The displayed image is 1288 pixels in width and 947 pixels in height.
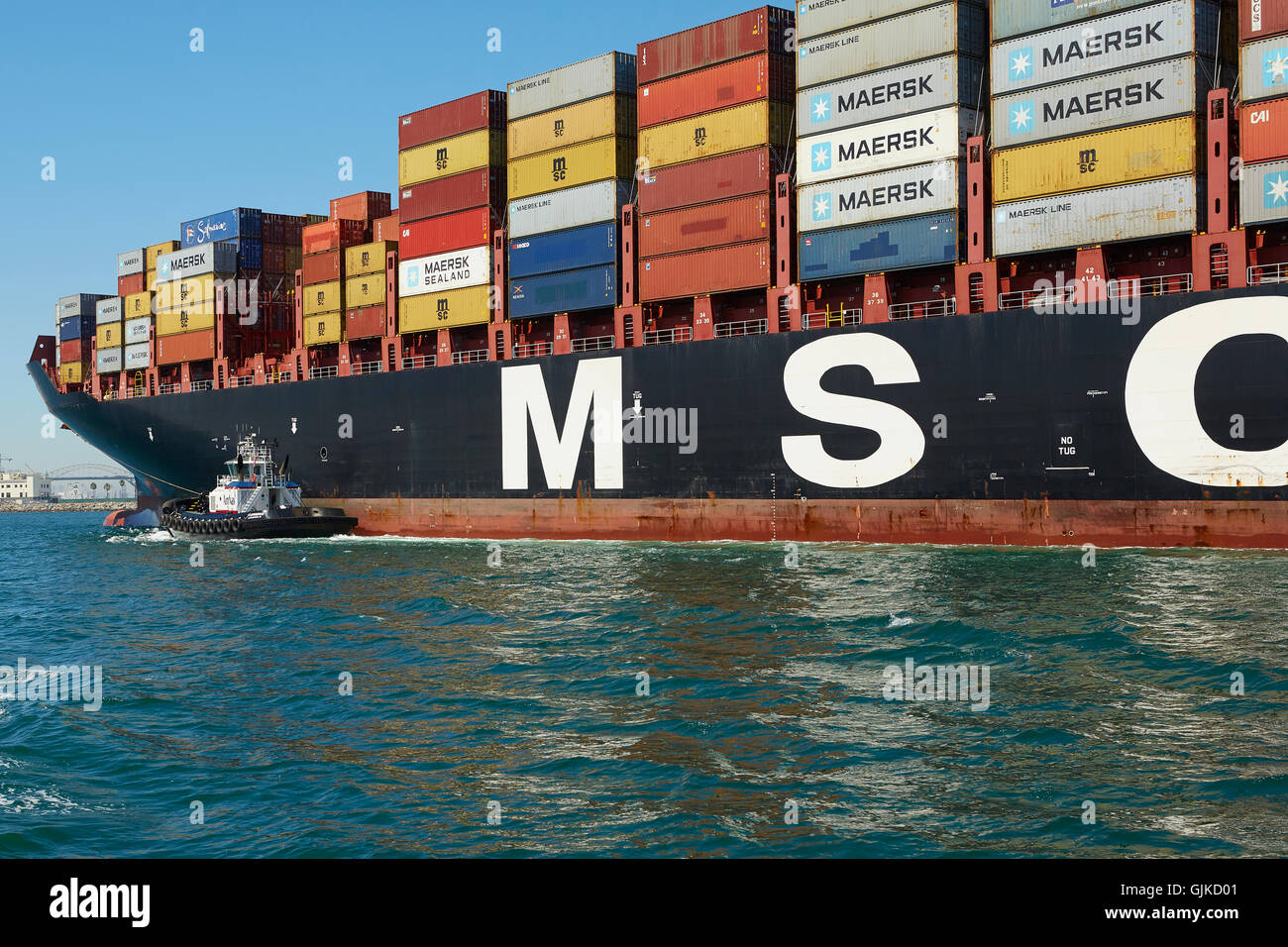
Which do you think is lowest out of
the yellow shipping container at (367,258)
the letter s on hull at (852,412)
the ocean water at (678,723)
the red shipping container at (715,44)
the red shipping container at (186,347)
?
the ocean water at (678,723)

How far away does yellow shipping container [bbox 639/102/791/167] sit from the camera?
3662cm

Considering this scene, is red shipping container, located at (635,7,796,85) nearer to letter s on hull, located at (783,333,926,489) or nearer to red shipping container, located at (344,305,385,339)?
letter s on hull, located at (783,333,926,489)

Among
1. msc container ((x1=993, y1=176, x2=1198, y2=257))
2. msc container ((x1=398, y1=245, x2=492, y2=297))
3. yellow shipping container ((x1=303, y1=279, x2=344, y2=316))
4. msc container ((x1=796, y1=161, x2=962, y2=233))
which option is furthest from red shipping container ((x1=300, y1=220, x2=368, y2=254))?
msc container ((x1=993, y1=176, x2=1198, y2=257))

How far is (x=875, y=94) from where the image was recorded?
34.1 meters

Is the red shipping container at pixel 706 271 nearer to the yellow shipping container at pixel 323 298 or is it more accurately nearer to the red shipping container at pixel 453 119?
the red shipping container at pixel 453 119

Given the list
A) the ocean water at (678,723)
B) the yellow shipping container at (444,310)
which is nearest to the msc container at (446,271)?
the yellow shipping container at (444,310)

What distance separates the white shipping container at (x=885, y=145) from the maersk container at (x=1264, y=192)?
8.28 m

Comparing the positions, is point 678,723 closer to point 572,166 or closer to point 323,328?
point 572,166

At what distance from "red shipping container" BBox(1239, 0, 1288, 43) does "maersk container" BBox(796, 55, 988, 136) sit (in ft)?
24.7

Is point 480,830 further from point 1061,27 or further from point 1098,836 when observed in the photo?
point 1061,27

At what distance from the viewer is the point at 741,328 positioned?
38.1m

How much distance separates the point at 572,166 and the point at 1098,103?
20.5 m

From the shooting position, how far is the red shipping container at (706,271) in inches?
1437
